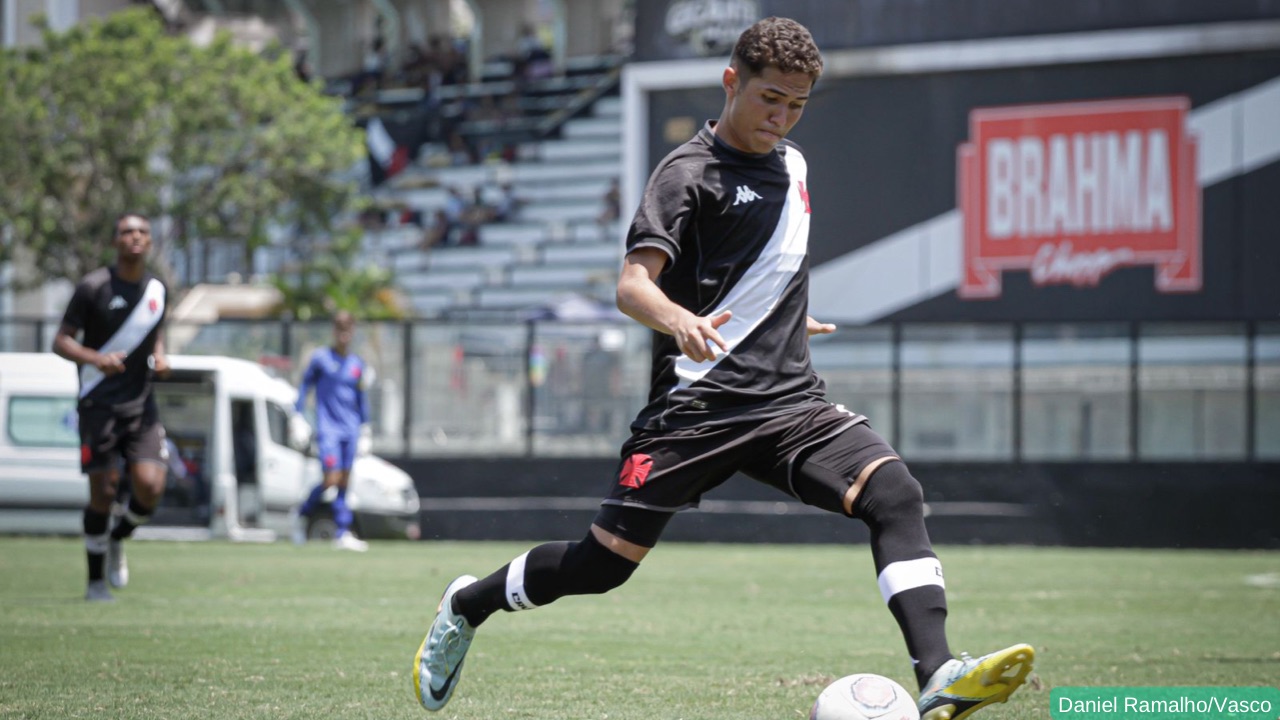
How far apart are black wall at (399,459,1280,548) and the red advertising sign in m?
7.98

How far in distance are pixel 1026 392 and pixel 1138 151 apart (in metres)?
8.72

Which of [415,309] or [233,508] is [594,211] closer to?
[415,309]

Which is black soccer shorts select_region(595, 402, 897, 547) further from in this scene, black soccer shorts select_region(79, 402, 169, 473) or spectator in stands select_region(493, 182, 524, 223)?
spectator in stands select_region(493, 182, 524, 223)

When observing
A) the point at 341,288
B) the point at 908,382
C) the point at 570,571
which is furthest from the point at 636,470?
the point at 341,288

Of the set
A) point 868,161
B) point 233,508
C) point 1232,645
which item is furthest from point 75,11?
point 1232,645

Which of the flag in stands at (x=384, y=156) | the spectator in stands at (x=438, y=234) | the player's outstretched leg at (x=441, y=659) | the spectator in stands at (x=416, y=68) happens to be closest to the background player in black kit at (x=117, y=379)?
the player's outstretched leg at (x=441, y=659)

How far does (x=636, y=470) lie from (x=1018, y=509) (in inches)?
590

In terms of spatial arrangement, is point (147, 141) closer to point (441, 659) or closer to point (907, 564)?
point (441, 659)

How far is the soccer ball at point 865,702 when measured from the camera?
15.7 feet

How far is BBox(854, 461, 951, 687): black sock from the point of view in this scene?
15.9 feet

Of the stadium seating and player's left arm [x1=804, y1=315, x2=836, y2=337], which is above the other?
the stadium seating

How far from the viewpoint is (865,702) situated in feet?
15.8

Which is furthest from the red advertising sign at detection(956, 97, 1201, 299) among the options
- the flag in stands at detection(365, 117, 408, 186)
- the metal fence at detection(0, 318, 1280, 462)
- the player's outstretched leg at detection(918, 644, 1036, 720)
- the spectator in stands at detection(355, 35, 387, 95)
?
the spectator in stands at detection(355, 35, 387, 95)

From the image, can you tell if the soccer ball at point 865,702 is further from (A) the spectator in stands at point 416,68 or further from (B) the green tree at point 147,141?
(A) the spectator in stands at point 416,68
